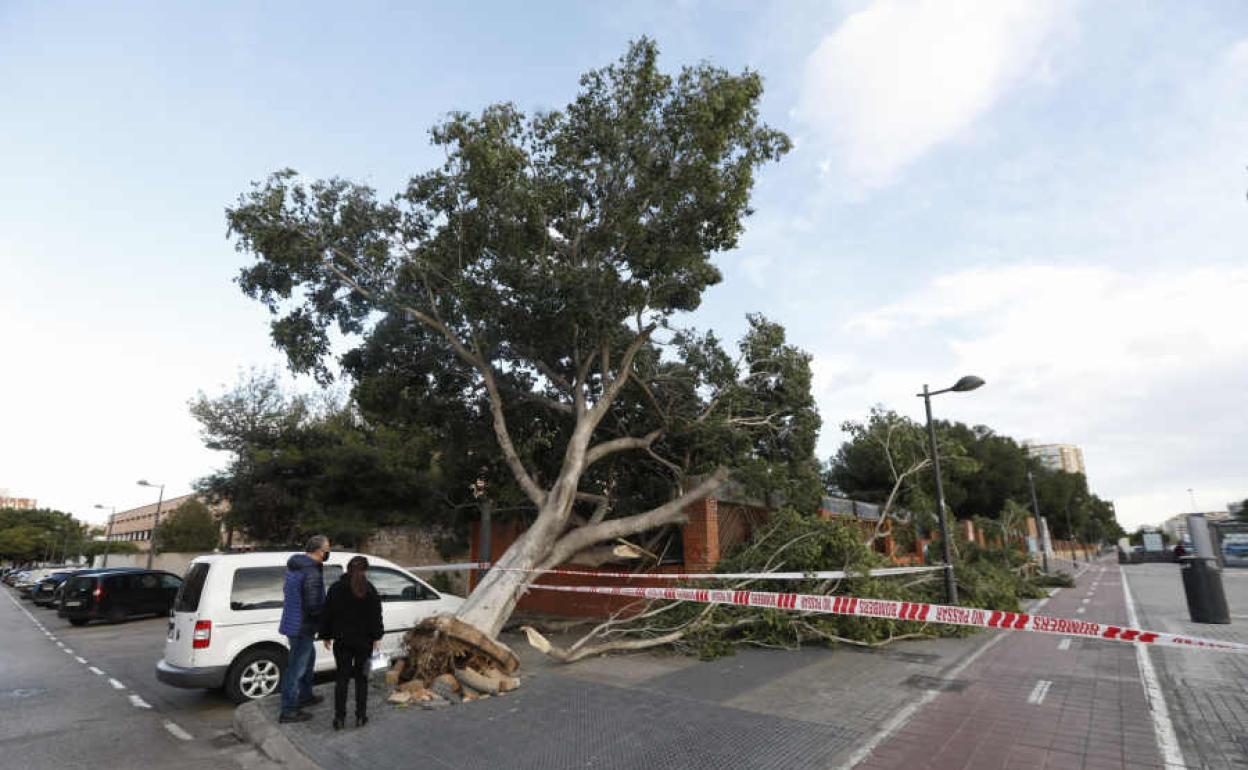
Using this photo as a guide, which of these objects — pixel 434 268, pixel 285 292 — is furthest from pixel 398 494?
pixel 434 268

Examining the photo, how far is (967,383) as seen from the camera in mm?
11406

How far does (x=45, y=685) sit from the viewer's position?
859 cm

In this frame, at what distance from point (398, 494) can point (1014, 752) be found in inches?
743

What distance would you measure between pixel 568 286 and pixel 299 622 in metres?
6.76

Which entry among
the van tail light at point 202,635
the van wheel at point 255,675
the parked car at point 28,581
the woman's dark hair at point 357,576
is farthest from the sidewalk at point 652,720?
the parked car at point 28,581

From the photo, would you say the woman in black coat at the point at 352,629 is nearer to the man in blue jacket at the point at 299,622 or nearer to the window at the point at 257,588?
the man in blue jacket at the point at 299,622

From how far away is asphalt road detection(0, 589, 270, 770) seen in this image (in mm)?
5422

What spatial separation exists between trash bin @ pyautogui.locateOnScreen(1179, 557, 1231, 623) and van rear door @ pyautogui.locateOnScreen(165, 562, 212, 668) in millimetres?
16853

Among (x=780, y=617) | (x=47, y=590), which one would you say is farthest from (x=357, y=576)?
(x=47, y=590)

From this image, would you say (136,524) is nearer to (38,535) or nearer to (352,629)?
(38,535)

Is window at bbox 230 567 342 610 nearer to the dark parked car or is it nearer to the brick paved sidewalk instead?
the brick paved sidewalk

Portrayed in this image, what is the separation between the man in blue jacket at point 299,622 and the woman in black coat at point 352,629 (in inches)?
11.0

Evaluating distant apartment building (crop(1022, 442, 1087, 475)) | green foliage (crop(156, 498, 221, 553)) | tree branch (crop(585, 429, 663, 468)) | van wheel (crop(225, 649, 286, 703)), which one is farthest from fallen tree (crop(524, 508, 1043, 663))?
distant apartment building (crop(1022, 442, 1087, 475))

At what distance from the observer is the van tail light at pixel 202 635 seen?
6797 mm
